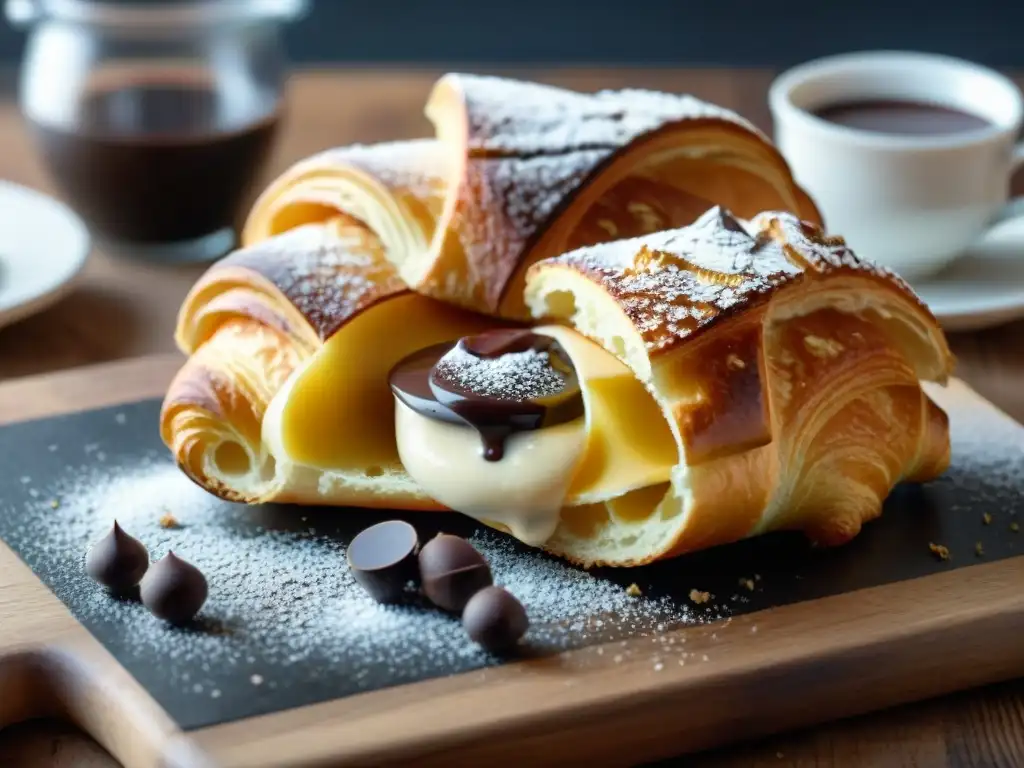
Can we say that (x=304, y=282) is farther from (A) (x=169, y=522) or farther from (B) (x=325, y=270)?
(A) (x=169, y=522)

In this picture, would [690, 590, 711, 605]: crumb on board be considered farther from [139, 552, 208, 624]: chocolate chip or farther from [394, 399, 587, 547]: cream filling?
[139, 552, 208, 624]: chocolate chip

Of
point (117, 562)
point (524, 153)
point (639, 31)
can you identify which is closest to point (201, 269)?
point (524, 153)

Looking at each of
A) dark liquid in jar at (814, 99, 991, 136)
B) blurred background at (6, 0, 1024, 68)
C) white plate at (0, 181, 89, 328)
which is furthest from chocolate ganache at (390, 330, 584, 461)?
blurred background at (6, 0, 1024, 68)

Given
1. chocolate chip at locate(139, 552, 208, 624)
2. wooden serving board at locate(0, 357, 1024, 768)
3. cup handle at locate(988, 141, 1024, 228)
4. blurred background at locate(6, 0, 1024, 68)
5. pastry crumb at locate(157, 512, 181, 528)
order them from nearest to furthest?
wooden serving board at locate(0, 357, 1024, 768) → chocolate chip at locate(139, 552, 208, 624) → pastry crumb at locate(157, 512, 181, 528) → cup handle at locate(988, 141, 1024, 228) → blurred background at locate(6, 0, 1024, 68)

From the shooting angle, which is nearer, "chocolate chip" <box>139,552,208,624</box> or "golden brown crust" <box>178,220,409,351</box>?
"chocolate chip" <box>139,552,208,624</box>

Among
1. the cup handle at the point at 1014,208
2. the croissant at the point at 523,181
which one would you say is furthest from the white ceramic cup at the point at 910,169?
the croissant at the point at 523,181

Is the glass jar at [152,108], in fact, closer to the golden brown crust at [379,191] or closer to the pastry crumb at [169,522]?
the golden brown crust at [379,191]
